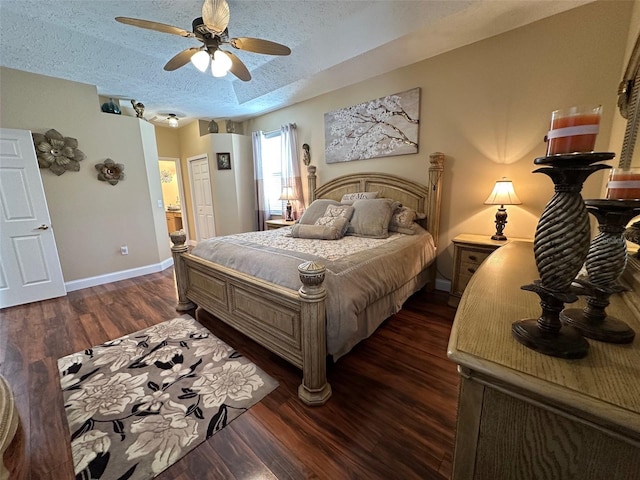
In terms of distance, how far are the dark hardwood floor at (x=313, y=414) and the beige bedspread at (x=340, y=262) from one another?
1.20ft

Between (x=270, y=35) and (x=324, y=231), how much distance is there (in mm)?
2230

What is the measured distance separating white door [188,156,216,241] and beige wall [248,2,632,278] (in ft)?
12.0

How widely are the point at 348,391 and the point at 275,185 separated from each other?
13.4ft

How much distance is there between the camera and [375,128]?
3.39 m

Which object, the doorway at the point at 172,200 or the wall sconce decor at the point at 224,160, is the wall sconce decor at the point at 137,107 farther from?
the doorway at the point at 172,200

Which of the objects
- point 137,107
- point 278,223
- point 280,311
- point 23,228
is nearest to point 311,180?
point 278,223

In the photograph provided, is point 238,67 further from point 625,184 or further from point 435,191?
point 625,184

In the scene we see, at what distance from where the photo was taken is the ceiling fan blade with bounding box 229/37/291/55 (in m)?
2.02

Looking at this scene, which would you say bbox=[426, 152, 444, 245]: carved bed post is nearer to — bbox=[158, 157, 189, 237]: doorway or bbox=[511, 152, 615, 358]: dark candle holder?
bbox=[511, 152, 615, 358]: dark candle holder

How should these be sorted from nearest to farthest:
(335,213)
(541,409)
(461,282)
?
(541,409) < (461,282) < (335,213)

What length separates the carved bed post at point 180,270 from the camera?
2613 mm

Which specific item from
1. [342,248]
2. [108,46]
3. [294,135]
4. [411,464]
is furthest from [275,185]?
→ [411,464]

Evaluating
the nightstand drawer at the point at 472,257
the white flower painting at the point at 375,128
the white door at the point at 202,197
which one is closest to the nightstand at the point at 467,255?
the nightstand drawer at the point at 472,257

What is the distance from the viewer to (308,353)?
1.55 metres
